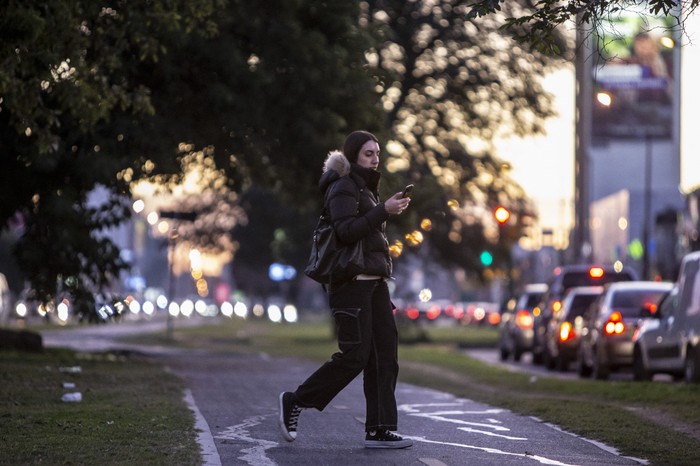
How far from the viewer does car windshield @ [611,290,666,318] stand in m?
25.1

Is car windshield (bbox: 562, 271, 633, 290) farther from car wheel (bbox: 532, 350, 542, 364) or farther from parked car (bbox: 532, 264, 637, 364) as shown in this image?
car wheel (bbox: 532, 350, 542, 364)

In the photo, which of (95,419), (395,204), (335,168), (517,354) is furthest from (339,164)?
(517,354)

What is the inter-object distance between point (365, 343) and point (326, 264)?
0.56 m

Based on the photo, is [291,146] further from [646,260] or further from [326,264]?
[646,260]

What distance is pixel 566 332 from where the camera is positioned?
29.4 m

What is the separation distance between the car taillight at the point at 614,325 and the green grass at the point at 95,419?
8.10 m

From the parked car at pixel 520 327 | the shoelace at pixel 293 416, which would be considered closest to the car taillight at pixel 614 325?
the parked car at pixel 520 327

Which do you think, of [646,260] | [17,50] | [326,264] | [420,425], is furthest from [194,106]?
[646,260]

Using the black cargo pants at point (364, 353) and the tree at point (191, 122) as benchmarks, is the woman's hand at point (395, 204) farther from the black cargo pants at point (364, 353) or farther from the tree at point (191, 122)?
the tree at point (191, 122)

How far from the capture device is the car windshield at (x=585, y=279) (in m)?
34.5

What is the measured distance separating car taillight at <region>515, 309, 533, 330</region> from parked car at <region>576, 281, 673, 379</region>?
35.0 feet

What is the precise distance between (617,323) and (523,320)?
12.3 m

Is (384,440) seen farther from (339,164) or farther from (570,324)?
(570,324)

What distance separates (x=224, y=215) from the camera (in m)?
55.2
